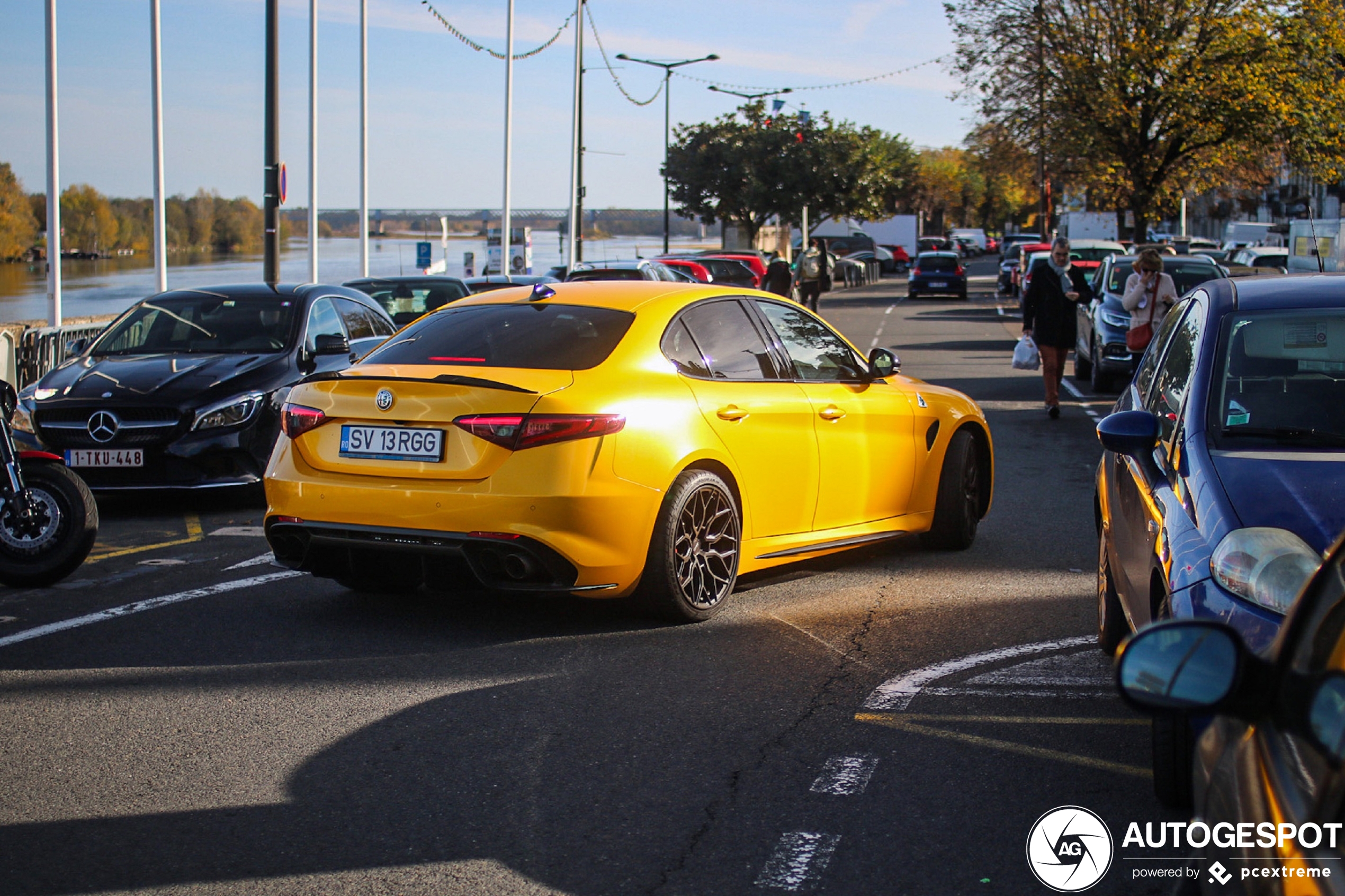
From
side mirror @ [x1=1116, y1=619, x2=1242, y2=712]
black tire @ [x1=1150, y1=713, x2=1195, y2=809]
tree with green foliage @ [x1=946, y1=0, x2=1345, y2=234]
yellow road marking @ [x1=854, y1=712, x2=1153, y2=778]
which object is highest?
tree with green foliage @ [x1=946, y1=0, x2=1345, y2=234]

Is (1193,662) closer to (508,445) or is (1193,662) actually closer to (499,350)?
(508,445)

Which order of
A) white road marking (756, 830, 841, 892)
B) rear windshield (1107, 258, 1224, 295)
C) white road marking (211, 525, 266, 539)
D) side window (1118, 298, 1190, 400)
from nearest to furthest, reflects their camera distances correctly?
white road marking (756, 830, 841, 892) → side window (1118, 298, 1190, 400) → white road marking (211, 525, 266, 539) → rear windshield (1107, 258, 1224, 295)

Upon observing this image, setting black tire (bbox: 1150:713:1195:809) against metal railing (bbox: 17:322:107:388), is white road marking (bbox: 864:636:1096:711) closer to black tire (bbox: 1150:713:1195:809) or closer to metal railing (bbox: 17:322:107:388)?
black tire (bbox: 1150:713:1195:809)

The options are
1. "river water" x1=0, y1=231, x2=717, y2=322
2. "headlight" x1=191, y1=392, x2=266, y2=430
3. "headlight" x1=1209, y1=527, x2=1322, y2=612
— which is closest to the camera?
"headlight" x1=1209, y1=527, x2=1322, y2=612

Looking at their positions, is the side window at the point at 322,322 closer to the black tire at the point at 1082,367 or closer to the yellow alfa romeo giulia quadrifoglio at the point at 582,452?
the yellow alfa romeo giulia quadrifoglio at the point at 582,452

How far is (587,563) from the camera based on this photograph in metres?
5.74

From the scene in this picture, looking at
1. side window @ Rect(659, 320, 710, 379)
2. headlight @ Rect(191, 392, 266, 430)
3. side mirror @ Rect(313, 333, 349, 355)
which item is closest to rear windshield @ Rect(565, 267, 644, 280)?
side mirror @ Rect(313, 333, 349, 355)

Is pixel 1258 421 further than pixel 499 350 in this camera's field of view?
No

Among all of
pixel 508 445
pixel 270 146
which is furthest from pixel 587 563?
pixel 270 146

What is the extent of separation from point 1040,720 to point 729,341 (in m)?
2.62

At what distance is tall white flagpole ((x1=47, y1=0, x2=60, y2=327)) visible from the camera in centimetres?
2047

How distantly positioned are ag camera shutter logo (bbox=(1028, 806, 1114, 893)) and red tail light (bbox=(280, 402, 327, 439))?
3.50m

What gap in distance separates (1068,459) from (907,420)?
479 cm

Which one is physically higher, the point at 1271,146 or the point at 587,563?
the point at 1271,146
